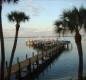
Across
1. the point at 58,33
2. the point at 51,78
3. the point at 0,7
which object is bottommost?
the point at 51,78

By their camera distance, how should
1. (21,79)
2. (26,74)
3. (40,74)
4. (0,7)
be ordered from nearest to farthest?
(0,7), (21,79), (26,74), (40,74)

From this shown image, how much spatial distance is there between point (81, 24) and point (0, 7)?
8.61 metres

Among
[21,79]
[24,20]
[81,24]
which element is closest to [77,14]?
[81,24]

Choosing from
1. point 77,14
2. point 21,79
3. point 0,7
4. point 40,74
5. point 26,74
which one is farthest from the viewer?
point 40,74

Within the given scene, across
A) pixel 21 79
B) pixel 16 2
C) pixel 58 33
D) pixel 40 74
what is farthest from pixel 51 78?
pixel 16 2

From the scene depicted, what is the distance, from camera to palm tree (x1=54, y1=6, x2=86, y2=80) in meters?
21.7

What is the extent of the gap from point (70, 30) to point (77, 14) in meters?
1.45

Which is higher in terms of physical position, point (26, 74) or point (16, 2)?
point (16, 2)

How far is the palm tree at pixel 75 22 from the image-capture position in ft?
71.1

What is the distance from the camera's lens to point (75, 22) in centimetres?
2180

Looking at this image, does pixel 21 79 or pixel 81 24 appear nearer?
pixel 81 24

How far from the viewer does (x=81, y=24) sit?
72.2ft

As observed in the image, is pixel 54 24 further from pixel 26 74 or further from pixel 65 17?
pixel 26 74

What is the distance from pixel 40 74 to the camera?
38.9 meters
